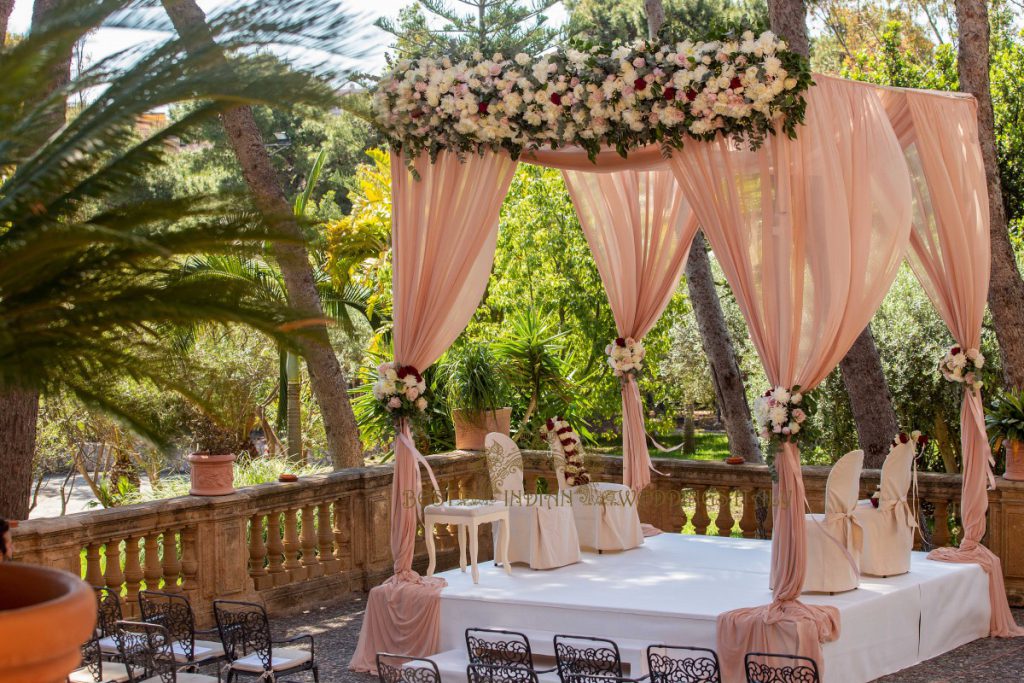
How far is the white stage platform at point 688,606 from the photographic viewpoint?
6.27 meters

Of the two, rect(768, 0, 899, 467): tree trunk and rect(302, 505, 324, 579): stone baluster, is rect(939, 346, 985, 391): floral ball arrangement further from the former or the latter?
rect(302, 505, 324, 579): stone baluster

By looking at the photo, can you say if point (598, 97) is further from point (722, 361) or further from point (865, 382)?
point (722, 361)

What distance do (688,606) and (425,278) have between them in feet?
7.67

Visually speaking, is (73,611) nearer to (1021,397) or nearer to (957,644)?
(957,644)

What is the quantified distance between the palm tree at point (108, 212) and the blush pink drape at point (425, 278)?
144 inches

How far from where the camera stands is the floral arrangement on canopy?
19.9 feet

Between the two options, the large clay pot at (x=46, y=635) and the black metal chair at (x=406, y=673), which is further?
the black metal chair at (x=406, y=673)

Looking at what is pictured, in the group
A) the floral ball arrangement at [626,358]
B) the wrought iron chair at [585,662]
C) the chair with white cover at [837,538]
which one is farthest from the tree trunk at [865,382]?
the wrought iron chair at [585,662]

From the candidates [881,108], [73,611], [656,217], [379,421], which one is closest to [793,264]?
[881,108]

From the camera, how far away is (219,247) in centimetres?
321

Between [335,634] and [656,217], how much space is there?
3.51 metres

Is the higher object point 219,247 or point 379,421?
point 219,247

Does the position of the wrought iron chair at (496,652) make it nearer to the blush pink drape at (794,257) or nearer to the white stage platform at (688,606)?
the white stage platform at (688,606)

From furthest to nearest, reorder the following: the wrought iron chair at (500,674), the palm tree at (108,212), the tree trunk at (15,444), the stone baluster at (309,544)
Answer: the stone baluster at (309,544) < the tree trunk at (15,444) < the wrought iron chair at (500,674) < the palm tree at (108,212)
